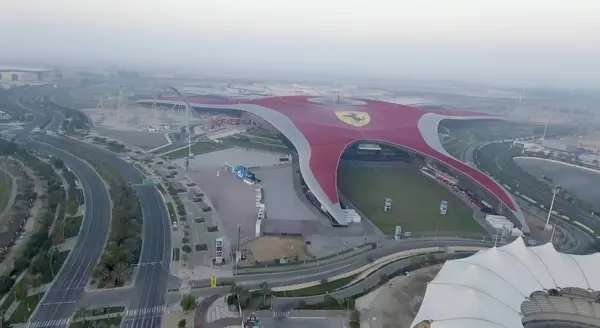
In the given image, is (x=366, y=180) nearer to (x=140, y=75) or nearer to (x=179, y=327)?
(x=179, y=327)

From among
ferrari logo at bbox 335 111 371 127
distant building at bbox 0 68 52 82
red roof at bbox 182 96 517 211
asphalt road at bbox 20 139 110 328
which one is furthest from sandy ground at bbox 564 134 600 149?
distant building at bbox 0 68 52 82

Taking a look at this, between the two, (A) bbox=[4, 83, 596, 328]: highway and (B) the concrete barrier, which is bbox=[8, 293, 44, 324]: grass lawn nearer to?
(A) bbox=[4, 83, 596, 328]: highway

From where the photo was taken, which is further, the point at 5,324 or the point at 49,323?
the point at 49,323

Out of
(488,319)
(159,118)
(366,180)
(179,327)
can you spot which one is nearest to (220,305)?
(179,327)

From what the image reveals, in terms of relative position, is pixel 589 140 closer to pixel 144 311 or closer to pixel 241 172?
pixel 241 172

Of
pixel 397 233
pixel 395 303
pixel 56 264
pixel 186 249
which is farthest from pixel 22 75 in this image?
pixel 395 303

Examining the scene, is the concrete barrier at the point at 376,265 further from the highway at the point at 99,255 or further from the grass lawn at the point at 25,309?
the grass lawn at the point at 25,309
